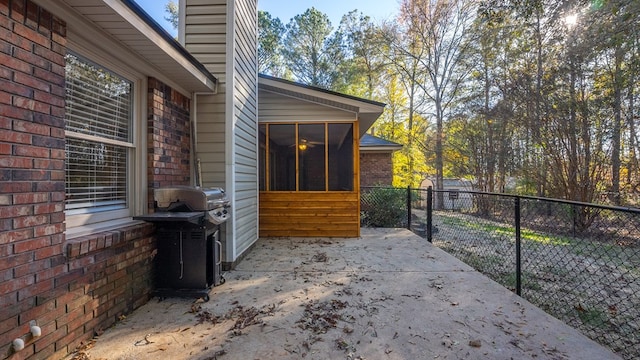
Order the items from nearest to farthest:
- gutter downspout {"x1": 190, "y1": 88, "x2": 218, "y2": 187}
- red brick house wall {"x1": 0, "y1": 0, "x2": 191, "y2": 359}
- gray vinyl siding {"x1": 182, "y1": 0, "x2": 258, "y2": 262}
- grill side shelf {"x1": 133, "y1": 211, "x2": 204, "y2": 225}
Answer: red brick house wall {"x1": 0, "y1": 0, "x2": 191, "y2": 359} < grill side shelf {"x1": 133, "y1": 211, "x2": 204, "y2": 225} < gutter downspout {"x1": 190, "y1": 88, "x2": 218, "y2": 187} < gray vinyl siding {"x1": 182, "y1": 0, "x2": 258, "y2": 262}

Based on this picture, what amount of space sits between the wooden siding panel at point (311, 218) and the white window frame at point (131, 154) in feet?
10.2

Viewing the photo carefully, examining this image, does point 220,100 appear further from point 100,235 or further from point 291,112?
point 100,235

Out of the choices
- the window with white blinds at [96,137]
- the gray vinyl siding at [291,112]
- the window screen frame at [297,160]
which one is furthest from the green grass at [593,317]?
the window with white blinds at [96,137]

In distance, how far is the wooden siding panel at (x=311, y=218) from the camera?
236 inches

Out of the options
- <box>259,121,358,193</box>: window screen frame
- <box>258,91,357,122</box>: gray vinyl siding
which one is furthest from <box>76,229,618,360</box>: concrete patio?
<box>258,91,357,122</box>: gray vinyl siding

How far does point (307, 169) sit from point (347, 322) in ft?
12.5

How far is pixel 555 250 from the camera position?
4.85 m

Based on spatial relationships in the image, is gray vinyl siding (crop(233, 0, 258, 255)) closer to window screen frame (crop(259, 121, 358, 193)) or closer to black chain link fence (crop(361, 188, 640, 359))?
window screen frame (crop(259, 121, 358, 193))

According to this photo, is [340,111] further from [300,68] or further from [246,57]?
[300,68]

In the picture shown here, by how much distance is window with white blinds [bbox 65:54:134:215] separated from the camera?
2258mm

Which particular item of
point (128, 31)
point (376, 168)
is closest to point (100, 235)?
point (128, 31)

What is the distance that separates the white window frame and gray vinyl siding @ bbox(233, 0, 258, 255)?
1237 millimetres

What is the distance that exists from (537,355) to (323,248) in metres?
3.44

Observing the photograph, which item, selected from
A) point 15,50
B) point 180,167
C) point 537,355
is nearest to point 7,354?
point 15,50
